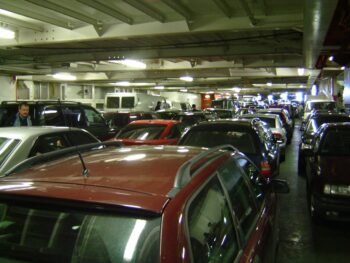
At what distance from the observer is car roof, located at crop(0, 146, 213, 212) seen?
74.4 inches

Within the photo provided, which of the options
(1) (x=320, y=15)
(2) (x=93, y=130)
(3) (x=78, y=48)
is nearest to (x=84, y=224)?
(1) (x=320, y=15)

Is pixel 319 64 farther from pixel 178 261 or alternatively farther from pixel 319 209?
pixel 178 261

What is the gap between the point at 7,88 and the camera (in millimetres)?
20406

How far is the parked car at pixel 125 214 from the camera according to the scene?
5.87 ft

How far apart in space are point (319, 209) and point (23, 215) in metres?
4.75

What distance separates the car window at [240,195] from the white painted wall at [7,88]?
62.6 feet

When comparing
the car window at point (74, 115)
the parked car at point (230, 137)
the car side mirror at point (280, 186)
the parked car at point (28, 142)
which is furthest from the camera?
the car window at point (74, 115)

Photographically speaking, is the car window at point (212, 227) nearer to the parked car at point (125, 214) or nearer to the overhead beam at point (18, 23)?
the parked car at point (125, 214)

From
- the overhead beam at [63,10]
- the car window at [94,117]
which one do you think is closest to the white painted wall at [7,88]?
the car window at [94,117]

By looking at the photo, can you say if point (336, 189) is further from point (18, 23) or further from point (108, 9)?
point (18, 23)

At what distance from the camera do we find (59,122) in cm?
1018

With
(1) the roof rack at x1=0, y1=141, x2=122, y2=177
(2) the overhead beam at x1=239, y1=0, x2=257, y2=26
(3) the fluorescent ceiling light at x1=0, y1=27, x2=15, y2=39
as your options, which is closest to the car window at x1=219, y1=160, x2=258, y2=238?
(1) the roof rack at x1=0, y1=141, x2=122, y2=177

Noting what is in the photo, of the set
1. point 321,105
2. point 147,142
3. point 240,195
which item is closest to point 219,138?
point 147,142

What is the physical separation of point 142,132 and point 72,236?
797cm
